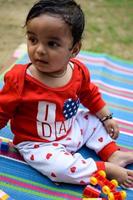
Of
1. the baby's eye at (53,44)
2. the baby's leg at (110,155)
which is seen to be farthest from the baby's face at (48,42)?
the baby's leg at (110,155)

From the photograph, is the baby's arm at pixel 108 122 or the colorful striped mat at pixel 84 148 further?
the baby's arm at pixel 108 122

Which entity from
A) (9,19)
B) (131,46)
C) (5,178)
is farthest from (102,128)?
(9,19)

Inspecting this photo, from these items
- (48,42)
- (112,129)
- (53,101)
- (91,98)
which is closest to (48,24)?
(48,42)

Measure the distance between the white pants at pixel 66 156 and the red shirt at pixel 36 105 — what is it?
0.10 feet

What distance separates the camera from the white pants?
4.91ft

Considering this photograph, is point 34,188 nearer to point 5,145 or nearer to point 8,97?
point 5,145

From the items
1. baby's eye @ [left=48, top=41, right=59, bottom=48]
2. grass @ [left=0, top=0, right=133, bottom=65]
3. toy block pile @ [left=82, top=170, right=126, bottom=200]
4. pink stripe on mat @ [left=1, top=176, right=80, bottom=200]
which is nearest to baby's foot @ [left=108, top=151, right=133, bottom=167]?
toy block pile @ [left=82, top=170, right=126, bottom=200]

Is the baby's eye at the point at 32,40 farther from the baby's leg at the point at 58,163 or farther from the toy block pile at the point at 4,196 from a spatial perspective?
the toy block pile at the point at 4,196

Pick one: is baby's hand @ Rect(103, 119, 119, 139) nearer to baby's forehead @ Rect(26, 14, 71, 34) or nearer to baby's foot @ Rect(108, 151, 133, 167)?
baby's foot @ Rect(108, 151, 133, 167)

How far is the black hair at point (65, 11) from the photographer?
1408mm

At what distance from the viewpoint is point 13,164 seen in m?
1.61

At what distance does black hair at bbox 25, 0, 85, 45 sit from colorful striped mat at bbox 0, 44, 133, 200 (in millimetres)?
529

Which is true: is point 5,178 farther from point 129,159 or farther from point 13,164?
point 129,159

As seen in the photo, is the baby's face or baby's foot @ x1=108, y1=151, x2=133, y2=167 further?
baby's foot @ x1=108, y1=151, x2=133, y2=167
